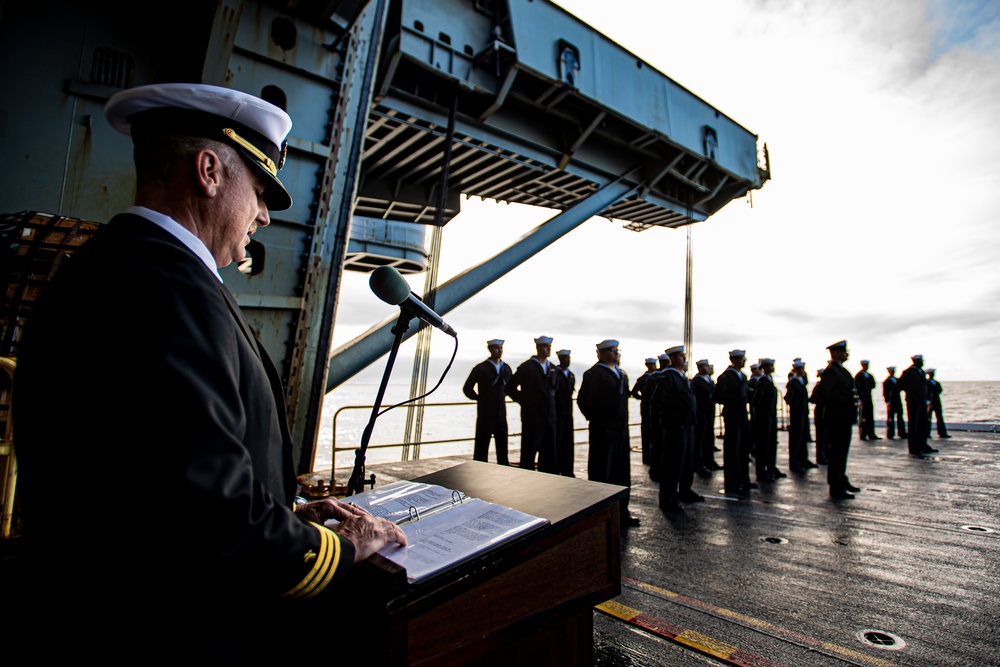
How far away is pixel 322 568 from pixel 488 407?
23.1 feet

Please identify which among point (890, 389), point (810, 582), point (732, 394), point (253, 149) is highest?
point (253, 149)

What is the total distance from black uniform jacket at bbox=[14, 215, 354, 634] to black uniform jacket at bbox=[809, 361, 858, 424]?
6.95 meters

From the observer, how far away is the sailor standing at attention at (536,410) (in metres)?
7.52

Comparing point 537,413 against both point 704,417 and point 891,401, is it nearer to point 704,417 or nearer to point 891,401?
point 704,417

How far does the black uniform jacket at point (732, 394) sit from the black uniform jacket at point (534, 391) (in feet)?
8.16

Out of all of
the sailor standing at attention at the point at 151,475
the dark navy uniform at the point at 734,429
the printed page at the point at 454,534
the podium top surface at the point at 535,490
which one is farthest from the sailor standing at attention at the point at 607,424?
the sailor standing at attention at the point at 151,475

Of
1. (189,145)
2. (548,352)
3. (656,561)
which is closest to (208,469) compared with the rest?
(189,145)

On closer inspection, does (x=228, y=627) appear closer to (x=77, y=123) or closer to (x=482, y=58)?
(x=77, y=123)

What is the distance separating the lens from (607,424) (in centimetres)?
585

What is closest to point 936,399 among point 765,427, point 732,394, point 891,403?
point 891,403

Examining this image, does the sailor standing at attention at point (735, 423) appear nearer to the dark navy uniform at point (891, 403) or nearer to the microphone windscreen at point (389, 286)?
the microphone windscreen at point (389, 286)

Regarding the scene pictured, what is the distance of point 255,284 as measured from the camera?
189 inches

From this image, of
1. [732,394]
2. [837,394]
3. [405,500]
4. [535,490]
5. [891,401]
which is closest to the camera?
[405,500]

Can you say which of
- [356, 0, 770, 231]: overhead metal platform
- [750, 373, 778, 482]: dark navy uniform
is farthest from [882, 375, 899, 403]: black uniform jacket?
[750, 373, 778, 482]: dark navy uniform
